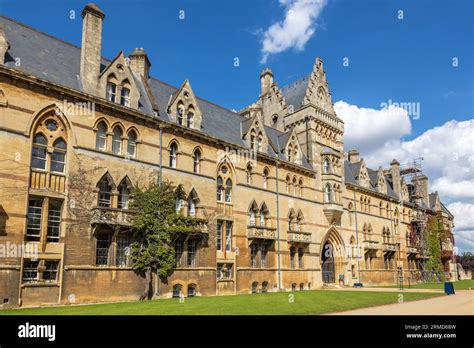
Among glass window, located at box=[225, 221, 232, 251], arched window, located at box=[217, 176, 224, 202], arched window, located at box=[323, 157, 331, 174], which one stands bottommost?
glass window, located at box=[225, 221, 232, 251]

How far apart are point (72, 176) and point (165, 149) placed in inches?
278

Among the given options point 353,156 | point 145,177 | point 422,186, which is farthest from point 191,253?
point 422,186

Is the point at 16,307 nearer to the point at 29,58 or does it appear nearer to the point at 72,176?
the point at 72,176

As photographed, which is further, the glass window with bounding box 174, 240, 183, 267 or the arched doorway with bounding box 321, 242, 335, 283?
the arched doorway with bounding box 321, 242, 335, 283

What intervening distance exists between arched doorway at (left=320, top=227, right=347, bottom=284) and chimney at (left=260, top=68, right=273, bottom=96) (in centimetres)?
1837

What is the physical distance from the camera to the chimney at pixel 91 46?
24453 mm

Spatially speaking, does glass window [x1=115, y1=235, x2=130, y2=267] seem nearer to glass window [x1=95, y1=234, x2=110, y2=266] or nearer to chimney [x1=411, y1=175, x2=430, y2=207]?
glass window [x1=95, y1=234, x2=110, y2=266]

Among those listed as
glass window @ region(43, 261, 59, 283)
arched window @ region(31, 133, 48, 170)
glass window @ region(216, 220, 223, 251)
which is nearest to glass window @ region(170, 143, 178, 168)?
glass window @ region(216, 220, 223, 251)

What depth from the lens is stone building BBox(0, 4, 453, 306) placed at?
20.5m

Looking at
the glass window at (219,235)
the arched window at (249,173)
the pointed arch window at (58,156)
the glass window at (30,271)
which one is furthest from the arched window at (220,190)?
the glass window at (30,271)

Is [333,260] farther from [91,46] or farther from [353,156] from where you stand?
[91,46]

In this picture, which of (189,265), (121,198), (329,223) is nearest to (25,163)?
(121,198)

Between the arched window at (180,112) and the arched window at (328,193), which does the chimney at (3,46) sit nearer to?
the arched window at (180,112)

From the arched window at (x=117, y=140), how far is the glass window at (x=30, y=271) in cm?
798
